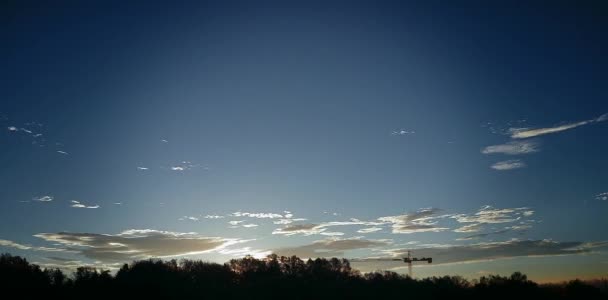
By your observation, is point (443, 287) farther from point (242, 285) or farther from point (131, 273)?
point (131, 273)

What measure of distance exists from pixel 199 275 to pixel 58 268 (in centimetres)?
4167

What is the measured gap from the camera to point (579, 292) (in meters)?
165

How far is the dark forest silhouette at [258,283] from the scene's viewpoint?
319 ft

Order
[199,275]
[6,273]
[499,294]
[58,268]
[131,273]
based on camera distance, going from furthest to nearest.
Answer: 1. [499,294]
2. [199,275]
3. [131,273]
4. [58,268]
5. [6,273]

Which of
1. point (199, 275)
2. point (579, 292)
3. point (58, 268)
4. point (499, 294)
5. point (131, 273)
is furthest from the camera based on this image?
point (579, 292)

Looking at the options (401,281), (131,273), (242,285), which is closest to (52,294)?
(131,273)

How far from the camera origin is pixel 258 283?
13562 cm

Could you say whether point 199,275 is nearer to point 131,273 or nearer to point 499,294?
point 131,273

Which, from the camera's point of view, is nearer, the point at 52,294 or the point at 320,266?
the point at 52,294

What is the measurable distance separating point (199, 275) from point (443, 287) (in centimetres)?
8783

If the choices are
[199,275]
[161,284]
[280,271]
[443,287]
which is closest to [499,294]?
[443,287]

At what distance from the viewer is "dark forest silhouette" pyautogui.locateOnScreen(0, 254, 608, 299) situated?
319ft

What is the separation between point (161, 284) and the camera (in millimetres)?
108875

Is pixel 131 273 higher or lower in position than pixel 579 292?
higher
